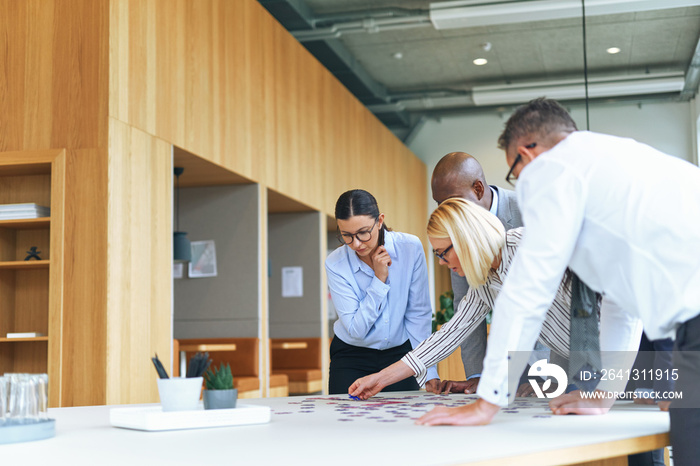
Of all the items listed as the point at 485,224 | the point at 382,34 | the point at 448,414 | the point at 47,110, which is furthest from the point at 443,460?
the point at 382,34

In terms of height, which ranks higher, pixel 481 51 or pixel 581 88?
pixel 481 51

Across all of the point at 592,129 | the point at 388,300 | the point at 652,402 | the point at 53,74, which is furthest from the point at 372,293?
the point at 592,129

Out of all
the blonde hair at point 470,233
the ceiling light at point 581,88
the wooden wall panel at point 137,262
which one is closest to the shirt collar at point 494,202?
the blonde hair at point 470,233

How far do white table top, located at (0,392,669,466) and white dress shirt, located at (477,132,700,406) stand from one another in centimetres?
17

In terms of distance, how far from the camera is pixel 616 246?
151 cm

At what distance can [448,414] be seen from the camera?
63.6 inches

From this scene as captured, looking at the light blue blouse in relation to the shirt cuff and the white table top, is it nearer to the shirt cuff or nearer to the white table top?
the shirt cuff

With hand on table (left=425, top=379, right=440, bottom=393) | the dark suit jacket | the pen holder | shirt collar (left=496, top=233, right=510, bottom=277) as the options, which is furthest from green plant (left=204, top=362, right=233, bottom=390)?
the dark suit jacket

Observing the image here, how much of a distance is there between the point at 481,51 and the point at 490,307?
21.7ft

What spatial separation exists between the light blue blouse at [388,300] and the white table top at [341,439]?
108 centimetres

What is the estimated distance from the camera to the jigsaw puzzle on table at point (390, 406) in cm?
183

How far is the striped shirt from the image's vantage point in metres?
2.11

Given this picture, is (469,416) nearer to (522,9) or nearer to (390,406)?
(390,406)

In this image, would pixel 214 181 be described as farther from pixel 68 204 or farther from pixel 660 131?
pixel 660 131
